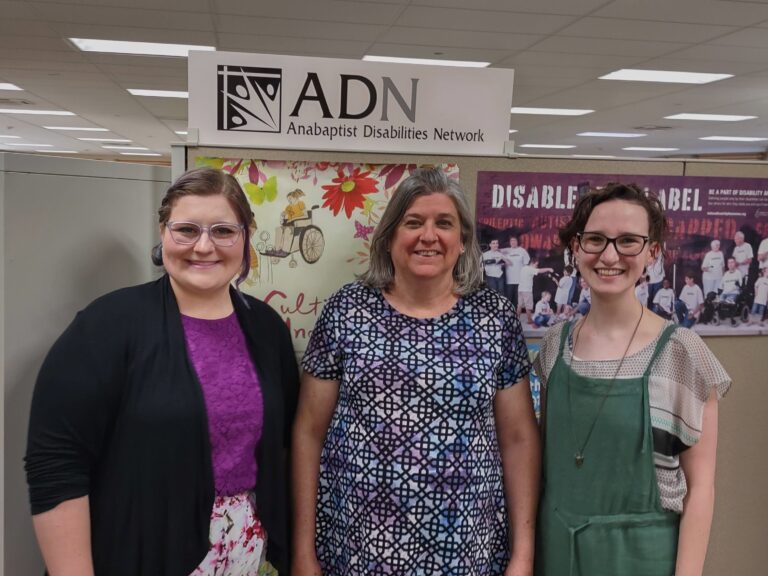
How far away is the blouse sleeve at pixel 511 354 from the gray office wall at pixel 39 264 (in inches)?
41.9

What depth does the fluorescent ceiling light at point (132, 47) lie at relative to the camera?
247 inches

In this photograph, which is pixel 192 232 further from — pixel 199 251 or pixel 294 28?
pixel 294 28

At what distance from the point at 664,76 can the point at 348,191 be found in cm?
679

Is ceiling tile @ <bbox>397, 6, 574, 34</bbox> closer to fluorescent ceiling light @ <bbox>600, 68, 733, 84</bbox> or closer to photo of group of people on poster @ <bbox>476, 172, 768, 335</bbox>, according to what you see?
fluorescent ceiling light @ <bbox>600, 68, 733, 84</bbox>

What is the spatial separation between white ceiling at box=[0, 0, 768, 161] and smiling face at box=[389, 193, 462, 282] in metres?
2.72

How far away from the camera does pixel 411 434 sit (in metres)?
1.38

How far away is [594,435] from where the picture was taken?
1.36 meters

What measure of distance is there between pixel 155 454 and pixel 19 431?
50 centimetres

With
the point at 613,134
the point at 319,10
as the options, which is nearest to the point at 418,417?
the point at 319,10

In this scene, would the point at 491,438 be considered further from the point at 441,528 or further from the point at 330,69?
the point at 330,69

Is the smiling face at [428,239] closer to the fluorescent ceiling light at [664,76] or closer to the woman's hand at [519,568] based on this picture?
the woman's hand at [519,568]

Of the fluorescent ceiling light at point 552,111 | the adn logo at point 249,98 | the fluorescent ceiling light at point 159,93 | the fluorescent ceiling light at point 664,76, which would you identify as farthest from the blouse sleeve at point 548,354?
the fluorescent ceiling light at point 552,111

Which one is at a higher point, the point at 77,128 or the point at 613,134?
the point at 613,134

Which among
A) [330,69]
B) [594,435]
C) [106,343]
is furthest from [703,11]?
[106,343]
